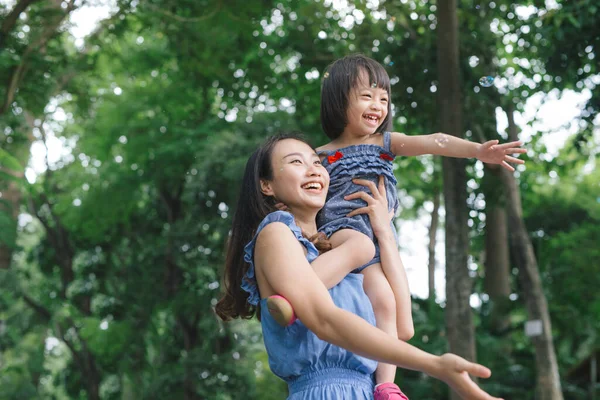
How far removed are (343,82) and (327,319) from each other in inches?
45.1

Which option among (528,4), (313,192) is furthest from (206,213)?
(313,192)

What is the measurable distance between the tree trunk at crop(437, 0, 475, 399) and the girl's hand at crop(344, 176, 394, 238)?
697 centimetres

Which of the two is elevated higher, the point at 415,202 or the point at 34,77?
the point at 34,77

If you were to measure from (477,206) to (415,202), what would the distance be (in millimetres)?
9143

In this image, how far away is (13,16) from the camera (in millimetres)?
9719

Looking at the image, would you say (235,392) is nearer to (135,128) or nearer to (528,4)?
(135,128)

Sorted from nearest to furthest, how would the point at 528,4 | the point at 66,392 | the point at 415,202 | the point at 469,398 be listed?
1. the point at 469,398
2. the point at 528,4
3. the point at 66,392
4. the point at 415,202

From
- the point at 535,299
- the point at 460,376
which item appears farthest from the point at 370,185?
the point at 535,299

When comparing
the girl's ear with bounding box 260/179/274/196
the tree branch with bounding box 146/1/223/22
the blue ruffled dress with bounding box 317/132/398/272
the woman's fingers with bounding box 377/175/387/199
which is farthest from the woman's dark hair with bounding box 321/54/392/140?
the tree branch with bounding box 146/1/223/22

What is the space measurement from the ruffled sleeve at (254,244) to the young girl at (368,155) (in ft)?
0.45

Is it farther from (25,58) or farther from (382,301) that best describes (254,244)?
(25,58)

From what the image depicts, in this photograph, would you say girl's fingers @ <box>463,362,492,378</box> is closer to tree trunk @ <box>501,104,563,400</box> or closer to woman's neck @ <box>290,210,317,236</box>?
woman's neck @ <box>290,210,317,236</box>

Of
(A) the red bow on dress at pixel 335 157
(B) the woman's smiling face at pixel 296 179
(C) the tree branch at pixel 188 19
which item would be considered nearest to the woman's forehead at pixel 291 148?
(B) the woman's smiling face at pixel 296 179

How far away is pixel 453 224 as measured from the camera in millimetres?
10117
